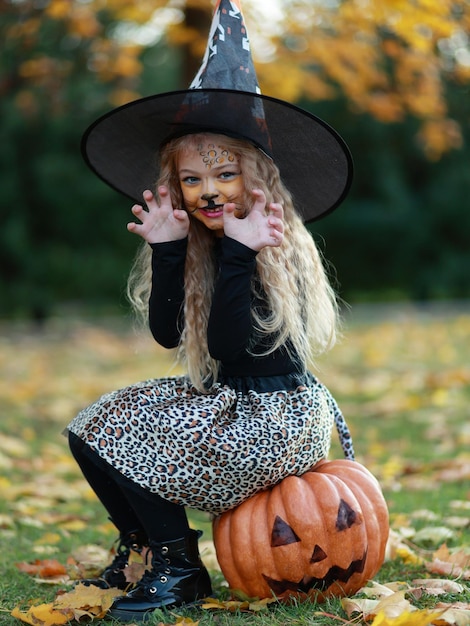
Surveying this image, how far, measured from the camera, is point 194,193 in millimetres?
2648

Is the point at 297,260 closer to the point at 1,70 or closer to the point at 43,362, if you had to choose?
the point at 43,362

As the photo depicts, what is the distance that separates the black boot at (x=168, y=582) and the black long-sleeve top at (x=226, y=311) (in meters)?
0.54

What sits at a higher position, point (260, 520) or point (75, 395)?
point (75, 395)

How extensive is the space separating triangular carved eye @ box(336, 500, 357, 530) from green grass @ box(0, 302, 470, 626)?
8.8 inches

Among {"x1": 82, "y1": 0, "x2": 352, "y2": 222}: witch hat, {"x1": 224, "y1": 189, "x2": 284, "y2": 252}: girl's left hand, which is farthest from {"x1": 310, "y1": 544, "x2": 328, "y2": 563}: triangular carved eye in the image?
{"x1": 82, "y1": 0, "x2": 352, "y2": 222}: witch hat

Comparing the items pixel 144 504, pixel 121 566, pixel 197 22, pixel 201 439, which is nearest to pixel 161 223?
pixel 201 439

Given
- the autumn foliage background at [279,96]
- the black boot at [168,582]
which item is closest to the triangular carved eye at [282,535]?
the black boot at [168,582]

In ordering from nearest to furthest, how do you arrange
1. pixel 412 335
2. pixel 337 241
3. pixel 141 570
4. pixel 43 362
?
pixel 141 570 < pixel 43 362 < pixel 412 335 < pixel 337 241

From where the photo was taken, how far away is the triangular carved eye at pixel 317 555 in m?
2.44

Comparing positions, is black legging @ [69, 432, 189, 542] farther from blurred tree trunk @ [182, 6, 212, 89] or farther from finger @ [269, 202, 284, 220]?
blurred tree trunk @ [182, 6, 212, 89]

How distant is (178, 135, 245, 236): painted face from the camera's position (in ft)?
8.59

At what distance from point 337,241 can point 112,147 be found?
13.4 metres

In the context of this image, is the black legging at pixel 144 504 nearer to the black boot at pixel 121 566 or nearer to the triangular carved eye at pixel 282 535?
the black boot at pixel 121 566

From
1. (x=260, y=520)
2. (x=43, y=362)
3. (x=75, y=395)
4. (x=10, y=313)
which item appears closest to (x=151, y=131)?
(x=260, y=520)
